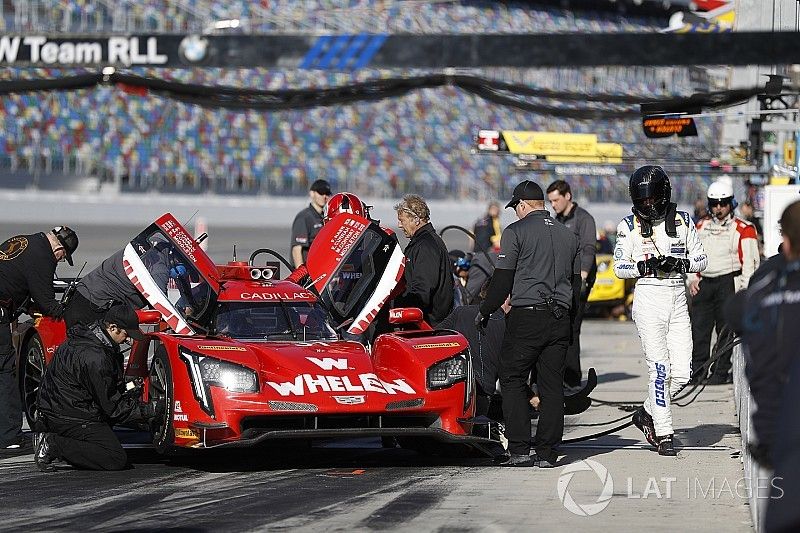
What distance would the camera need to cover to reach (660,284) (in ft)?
27.6

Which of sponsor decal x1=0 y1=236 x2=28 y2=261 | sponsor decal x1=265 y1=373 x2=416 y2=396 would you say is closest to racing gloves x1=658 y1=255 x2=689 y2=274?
sponsor decal x1=265 y1=373 x2=416 y2=396

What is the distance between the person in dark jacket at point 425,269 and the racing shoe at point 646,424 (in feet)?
5.38

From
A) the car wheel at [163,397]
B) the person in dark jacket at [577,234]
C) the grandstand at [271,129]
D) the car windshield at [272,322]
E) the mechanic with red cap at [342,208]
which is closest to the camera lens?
the car wheel at [163,397]

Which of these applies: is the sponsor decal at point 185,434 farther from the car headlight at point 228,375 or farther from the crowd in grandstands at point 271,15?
the crowd in grandstands at point 271,15

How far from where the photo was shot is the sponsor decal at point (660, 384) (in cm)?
834

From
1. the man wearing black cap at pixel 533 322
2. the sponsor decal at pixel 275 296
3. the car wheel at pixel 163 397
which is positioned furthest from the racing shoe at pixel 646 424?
the car wheel at pixel 163 397

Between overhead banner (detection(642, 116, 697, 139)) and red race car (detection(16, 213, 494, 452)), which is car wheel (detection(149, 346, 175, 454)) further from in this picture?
overhead banner (detection(642, 116, 697, 139))

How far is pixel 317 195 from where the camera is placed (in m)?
13.6

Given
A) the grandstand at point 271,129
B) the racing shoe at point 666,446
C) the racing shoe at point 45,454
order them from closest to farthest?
the racing shoe at point 45,454
the racing shoe at point 666,446
the grandstand at point 271,129

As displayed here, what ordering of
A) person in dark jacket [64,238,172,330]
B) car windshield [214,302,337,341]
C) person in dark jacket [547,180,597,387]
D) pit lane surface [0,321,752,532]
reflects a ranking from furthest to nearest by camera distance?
person in dark jacket [547,180,597,387]
person in dark jacket [64,238,172,330]
car windshield [214,302,337,341]
pit lane surface [0,321,752,532]

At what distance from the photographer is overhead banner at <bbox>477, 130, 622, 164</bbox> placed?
2086cm

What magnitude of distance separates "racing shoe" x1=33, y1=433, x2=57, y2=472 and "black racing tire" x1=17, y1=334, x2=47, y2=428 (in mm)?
1458

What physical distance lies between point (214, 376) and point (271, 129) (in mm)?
47944

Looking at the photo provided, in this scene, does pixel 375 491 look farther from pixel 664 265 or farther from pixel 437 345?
pixel 664 265
